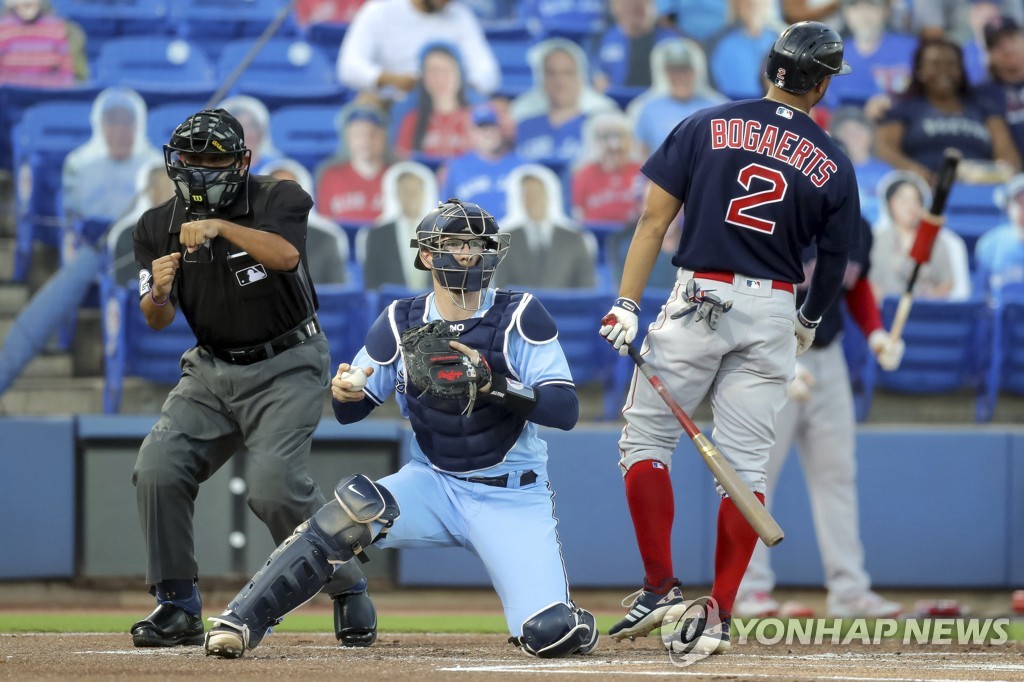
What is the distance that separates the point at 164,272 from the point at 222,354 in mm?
374

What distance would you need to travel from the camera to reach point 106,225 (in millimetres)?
7293

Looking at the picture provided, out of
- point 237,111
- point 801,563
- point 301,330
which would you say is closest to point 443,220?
point 301,330

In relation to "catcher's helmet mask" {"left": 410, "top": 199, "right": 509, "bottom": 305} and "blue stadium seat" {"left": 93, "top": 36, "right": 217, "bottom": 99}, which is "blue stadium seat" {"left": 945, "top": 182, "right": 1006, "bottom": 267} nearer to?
"blue stadium seat" {"left": 93, "top": 36, "right": 217, "bottom": 99}

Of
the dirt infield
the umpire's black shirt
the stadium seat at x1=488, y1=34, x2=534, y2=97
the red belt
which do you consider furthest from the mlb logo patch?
the stadium seat at x1=488, y1=34, x2=534, y2=97

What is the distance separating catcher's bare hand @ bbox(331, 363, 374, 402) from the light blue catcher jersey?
0.08m

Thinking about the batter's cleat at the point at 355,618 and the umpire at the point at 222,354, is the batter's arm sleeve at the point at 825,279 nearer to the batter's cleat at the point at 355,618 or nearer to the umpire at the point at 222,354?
the umpire at the point at 222,354

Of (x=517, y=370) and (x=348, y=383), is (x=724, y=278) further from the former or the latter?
(x=348, y=383)

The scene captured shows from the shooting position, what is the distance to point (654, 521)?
4.09 metres

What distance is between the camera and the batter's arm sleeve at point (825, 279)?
13.9 feet

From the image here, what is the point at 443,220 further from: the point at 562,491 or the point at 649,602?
the point at 562,491

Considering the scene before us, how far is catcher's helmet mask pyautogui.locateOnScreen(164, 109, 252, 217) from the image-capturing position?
13.6ft

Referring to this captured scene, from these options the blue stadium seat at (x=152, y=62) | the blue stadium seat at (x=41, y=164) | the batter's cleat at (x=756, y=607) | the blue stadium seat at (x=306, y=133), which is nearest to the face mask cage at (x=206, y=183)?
the batter's cleat at (x=756, y=607)

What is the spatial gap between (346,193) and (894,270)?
3034 millimetres

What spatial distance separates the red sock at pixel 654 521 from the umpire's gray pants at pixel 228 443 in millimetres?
942
